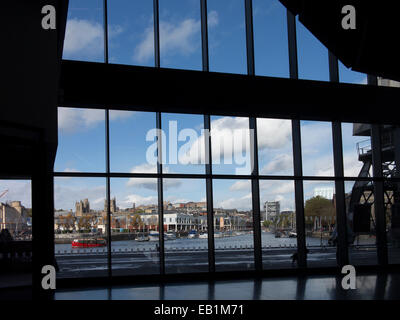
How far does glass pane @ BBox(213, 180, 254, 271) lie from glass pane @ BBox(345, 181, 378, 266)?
10.2ft

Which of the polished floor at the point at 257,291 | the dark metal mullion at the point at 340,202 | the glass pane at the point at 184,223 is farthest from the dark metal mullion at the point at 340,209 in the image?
the glass pane at the point at 184,223

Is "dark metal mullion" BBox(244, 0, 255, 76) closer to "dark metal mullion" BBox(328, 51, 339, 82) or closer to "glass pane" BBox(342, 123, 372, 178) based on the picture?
"dark metal mullion" BBox(328, 51, 339, 82)

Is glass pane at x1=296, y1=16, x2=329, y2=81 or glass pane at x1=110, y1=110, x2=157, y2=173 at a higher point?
glass pane at x1=296, y1=16, x2=329, y2=81

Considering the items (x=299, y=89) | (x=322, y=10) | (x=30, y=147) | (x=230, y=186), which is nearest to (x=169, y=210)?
(x=230, y=186)

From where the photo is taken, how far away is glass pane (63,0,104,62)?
11211mm

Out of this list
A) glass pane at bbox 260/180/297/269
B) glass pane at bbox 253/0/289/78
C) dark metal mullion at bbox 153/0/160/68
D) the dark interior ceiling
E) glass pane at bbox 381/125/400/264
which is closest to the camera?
the dark interior ceiling

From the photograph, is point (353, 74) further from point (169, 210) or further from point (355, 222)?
point (169, 210)

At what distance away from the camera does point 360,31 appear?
590cm

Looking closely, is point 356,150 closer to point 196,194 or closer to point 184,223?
point 196,194

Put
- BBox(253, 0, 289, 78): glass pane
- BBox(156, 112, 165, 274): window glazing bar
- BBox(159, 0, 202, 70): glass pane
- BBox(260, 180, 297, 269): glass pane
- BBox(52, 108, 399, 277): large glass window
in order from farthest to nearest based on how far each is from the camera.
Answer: BBox(253, 0, 289, 78): glass pane → BBox(260, 180, 297, 269): glass pane → BBox(159, 0, 202, 70): glass pane → BBox(156, 112, 165, 274): window glazing bar → BBox(52, 108, 399, 277): large glass window

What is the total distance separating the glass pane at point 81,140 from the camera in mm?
10969

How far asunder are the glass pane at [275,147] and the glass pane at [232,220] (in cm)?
77
